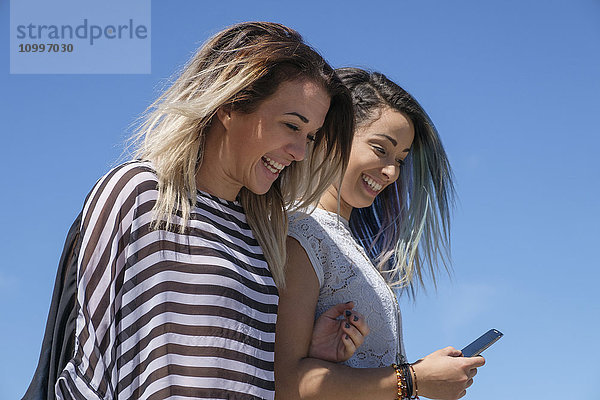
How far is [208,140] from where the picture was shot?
113 inches

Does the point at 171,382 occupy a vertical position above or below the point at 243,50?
below

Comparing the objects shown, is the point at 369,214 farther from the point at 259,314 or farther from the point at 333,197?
the point at 259,314

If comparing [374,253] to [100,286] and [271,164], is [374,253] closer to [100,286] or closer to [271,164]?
[271,164]

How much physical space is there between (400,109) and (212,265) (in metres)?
1.50

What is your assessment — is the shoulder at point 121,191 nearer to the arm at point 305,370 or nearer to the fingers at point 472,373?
the arm at point 305,370

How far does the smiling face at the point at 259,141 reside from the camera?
9.30 ft

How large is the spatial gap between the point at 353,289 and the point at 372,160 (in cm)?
67

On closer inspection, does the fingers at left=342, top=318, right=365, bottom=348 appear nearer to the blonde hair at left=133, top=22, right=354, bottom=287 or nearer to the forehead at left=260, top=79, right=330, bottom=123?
the blonde hair at left=133, top=22, right=354, bottom=287

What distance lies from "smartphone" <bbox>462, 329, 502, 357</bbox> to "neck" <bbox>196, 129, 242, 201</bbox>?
1.23 meters

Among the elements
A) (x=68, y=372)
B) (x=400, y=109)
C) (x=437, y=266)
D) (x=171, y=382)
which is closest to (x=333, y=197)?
(x=400, y=109)

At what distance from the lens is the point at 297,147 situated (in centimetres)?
290

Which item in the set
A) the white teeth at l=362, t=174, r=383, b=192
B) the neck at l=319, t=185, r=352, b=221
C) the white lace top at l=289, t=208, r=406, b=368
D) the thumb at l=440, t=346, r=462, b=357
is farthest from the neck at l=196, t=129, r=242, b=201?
the thumb at l=440, t=346, r=462, b=357

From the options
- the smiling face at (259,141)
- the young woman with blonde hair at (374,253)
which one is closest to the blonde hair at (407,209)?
the young woman with blonde hair at (374,253)

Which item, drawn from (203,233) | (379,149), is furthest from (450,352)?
(203,233)
